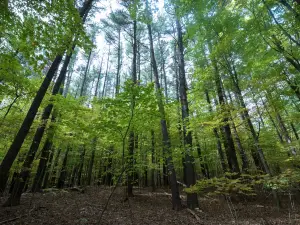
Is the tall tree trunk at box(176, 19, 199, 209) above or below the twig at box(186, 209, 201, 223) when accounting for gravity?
above

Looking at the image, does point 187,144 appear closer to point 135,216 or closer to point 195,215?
point 195,215

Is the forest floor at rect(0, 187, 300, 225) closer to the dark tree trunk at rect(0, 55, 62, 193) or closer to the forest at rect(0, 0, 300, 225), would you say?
the forest at rect(0, 0, 300, 225)

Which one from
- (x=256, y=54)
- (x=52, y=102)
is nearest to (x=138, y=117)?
(x=52, y=102)

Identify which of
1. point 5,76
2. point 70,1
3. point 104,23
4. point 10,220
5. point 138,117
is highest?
point 104,23

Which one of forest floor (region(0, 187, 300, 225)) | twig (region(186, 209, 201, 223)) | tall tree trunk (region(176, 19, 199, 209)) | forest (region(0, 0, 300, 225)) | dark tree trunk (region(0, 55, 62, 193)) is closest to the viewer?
forest (region(0, 0, 300, 225))

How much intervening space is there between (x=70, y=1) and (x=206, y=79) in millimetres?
6789

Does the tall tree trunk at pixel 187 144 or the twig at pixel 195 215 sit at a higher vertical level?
the tall tree trunk at pixel 187 144

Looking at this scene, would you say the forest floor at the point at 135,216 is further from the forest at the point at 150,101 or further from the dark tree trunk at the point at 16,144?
the dark tree trunk at the point at 16,144

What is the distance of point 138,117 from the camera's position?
16.0ft

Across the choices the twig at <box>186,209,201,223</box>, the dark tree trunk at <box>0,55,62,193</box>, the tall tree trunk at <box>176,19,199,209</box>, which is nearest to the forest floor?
the twig at <box>186,209,201,223</box>

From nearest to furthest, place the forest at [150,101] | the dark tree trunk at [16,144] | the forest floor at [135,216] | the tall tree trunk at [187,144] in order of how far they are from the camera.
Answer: the forest at [150,101] < the dark tree trunk at [16,144] < the forest floor at [135,216] < the tall tree trunk at [187,144]

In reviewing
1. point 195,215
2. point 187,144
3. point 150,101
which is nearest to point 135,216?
point 195,215

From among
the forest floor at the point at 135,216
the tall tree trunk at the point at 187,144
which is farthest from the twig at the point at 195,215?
the tall tree trunk at the point at 187,144

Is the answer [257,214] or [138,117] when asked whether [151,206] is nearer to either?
[257,214]
